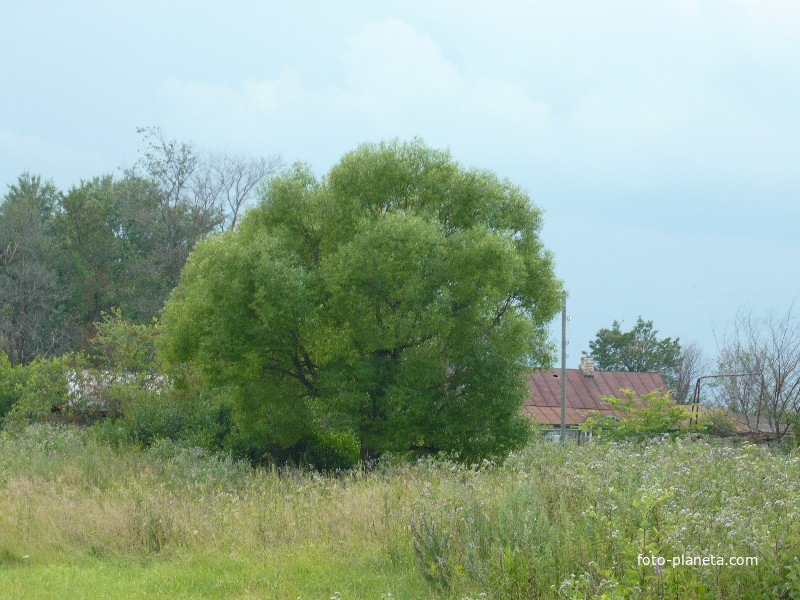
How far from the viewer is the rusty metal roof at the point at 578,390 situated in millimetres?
43188

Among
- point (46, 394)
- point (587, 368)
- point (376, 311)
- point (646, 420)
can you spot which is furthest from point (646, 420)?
point (587, 368)

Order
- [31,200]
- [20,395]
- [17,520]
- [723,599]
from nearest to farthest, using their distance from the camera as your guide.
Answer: [723,599], [17,520], [20,395], [31,200]

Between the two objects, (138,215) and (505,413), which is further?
(138,215)

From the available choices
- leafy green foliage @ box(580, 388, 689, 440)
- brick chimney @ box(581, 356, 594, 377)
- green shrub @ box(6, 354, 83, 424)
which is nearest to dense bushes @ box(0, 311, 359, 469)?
green shrub @ box(6, 354, 83, 424)

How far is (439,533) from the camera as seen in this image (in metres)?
8.52

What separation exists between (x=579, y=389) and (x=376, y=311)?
28.5m

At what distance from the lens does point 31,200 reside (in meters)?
53.9

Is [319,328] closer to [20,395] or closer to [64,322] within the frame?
[20,395]

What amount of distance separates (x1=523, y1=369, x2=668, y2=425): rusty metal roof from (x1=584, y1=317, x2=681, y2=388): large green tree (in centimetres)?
1357

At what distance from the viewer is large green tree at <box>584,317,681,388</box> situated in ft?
208

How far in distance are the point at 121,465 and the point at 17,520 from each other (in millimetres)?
5780

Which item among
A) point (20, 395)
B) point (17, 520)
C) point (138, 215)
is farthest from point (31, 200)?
point (17, 520)

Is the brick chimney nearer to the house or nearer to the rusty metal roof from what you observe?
the house

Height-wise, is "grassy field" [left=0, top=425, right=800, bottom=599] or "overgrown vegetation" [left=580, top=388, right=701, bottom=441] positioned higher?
"overgrown vegetation" [left=580, top=388, right=701, bottom=441]
